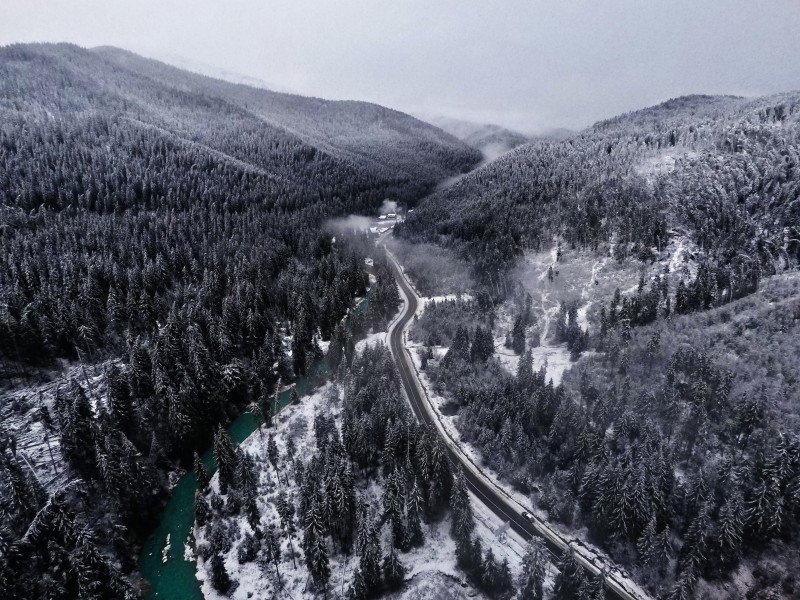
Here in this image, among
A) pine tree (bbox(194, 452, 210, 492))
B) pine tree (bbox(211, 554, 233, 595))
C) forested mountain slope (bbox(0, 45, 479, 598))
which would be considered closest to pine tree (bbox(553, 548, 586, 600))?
pine tree (bbox(211, 554, 233, 595))

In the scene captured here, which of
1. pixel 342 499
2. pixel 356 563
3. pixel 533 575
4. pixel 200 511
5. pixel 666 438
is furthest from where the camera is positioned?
pixel 666 438

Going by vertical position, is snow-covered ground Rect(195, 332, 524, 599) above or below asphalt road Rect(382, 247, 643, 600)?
below

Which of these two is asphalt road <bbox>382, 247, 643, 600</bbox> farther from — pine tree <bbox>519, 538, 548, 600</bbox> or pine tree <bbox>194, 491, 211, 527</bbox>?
pine tree <bbox>194, 491, 211, 527</bbox>

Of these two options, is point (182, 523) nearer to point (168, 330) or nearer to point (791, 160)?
point (168, 330)

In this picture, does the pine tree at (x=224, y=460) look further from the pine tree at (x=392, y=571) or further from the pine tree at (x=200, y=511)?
the pine tree at (x=392, y=571)

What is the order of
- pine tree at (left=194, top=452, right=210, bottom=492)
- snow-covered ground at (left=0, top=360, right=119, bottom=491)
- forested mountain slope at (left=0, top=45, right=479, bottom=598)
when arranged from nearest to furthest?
forested mountain slope at (left=0, top=45, right=479, bottom=598), snow-covered ground at (left=0, top=360, right=119, bottom=491), pine tree at (left=194, top=452, right=210, bottom=492)

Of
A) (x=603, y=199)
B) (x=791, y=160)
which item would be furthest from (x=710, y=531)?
(x=791, y=160)

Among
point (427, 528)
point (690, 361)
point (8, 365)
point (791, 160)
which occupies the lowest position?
point (427, 528)

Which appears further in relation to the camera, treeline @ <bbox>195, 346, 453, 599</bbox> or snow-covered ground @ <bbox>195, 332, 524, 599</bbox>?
treeline @ <bbox>195, 346, 453, 599</bbox>

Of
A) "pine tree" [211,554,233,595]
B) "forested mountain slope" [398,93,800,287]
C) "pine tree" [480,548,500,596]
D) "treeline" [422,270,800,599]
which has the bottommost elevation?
"pine tree" [211,554,233,595]

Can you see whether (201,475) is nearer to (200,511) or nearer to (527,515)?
(200,511)

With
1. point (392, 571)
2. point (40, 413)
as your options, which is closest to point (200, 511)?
point (392, 571)
